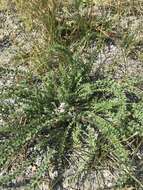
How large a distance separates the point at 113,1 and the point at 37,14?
51 centimetres

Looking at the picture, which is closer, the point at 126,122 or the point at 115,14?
the point at 126,122

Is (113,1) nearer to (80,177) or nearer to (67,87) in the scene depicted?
(67,87)

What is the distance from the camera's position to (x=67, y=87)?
239 centimetres

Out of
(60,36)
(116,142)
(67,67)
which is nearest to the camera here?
(116,142)

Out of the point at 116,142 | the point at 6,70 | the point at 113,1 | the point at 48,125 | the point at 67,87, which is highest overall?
the point at 113,1

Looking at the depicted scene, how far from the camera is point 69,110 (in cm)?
236

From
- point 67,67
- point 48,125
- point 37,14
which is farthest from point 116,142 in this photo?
point 37,14

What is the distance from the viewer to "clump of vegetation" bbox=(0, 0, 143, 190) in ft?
7.13

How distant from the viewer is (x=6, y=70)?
8.23 ft

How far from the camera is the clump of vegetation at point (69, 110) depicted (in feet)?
7.13

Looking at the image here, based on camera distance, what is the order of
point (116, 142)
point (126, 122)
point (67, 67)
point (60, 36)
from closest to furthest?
point (116, 142) → point (126, 122) → point (67, 67) → point (60, 36)

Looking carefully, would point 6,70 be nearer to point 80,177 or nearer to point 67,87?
point 67,87

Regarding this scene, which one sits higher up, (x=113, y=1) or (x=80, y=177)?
(x=113, y=1)

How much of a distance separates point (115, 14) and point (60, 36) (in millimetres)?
422
